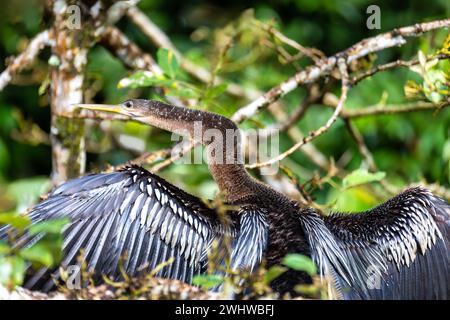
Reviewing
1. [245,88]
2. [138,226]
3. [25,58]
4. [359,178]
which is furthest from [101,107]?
[245,88]

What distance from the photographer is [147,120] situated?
15.2ft

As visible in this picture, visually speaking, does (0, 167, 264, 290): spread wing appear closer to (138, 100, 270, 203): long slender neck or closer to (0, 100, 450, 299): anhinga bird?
(0, 100, 450, 299): anhinga bird

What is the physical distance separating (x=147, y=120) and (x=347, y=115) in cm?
147

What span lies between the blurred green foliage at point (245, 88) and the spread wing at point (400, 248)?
100cm

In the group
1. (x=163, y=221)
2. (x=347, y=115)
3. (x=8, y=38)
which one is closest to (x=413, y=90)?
(x=347, y=115)

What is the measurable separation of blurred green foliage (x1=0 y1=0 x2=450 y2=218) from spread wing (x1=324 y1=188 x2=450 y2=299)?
100 centimetres

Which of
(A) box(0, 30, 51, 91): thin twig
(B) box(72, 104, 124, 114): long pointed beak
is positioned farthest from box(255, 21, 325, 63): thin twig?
(A) box(0, 30, 51, 91): thin twig

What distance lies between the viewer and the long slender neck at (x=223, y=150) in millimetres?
4270

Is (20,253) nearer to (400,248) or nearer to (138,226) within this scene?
(138,226)

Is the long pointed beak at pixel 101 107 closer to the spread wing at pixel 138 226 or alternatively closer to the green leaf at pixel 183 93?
the green leaf at pixel 183 93

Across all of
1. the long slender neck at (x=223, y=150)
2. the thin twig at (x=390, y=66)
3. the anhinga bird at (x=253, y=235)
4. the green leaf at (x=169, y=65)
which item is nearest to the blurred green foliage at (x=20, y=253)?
the anhinga bird at (x=253, y=235)

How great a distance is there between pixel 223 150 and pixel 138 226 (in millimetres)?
767

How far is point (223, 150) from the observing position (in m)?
4.33
